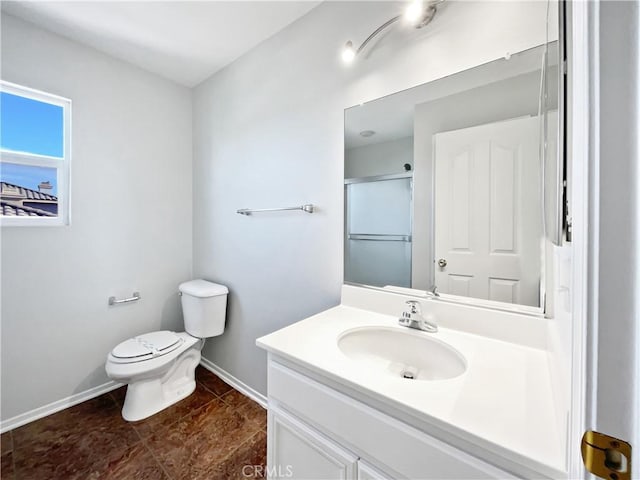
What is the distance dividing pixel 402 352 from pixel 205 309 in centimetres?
140

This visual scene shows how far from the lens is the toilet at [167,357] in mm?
1615

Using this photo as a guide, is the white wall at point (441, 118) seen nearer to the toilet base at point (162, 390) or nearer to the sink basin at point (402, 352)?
the sink basin at point (402, 352)

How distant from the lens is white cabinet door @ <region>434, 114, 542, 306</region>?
3.17ft

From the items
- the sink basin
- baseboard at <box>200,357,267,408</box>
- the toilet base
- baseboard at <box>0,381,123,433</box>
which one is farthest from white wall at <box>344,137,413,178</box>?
baseboard at <box>0,381,123,433</box>

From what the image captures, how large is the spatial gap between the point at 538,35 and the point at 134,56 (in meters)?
2.33

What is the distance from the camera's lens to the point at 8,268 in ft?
5.14

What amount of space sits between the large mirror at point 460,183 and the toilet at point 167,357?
111 cm

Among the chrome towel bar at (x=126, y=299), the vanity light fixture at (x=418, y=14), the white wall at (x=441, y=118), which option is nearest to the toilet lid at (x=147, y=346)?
the chrome towel bar at (x=126, y=299)

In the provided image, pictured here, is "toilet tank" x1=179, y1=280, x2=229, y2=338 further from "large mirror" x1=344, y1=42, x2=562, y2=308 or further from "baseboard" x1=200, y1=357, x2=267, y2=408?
"large mirror" x1=344, y1=42, x2=562, y2=308

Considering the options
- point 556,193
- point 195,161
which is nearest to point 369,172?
point 556,193

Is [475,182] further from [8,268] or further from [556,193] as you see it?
[8,268]

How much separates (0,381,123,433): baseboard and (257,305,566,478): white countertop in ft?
5.79

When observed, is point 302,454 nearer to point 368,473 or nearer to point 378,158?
point 368,473

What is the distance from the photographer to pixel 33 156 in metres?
1.68
